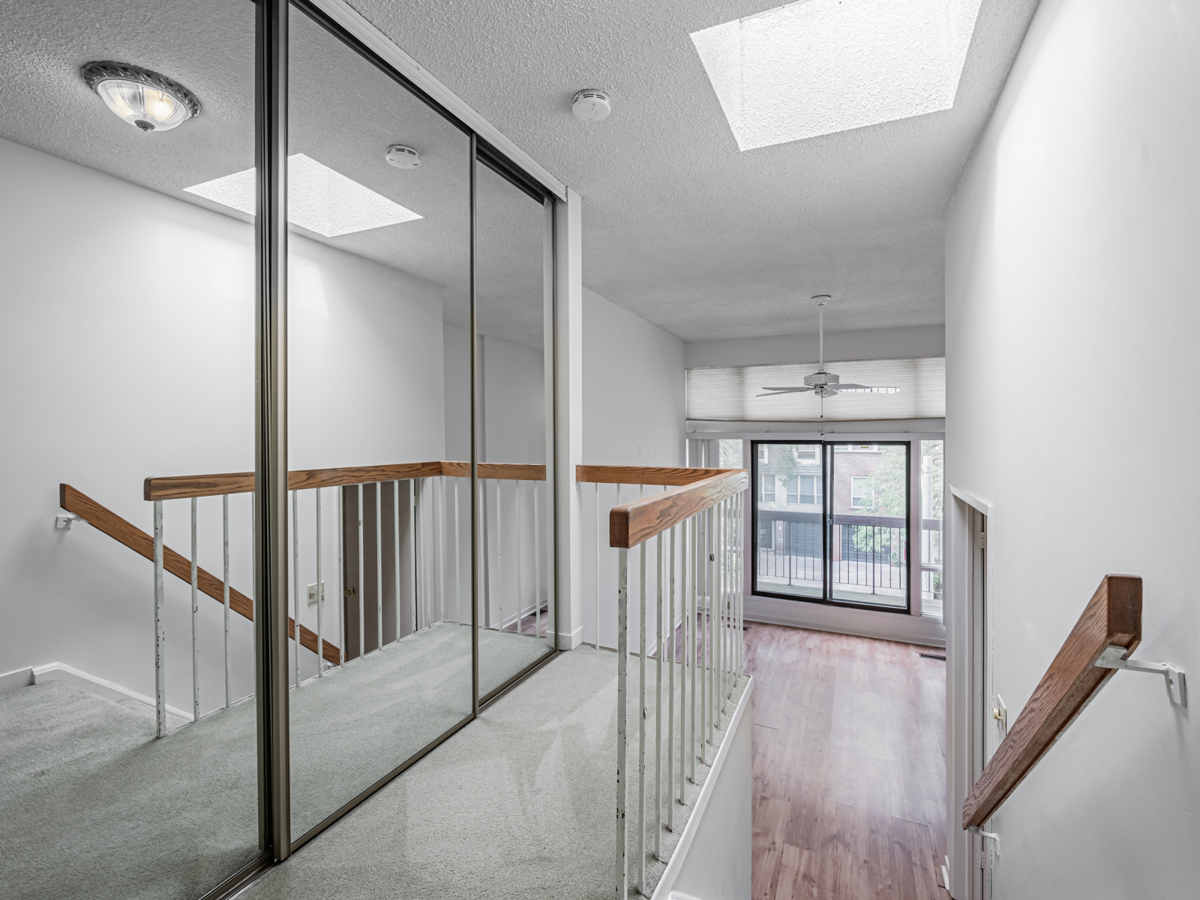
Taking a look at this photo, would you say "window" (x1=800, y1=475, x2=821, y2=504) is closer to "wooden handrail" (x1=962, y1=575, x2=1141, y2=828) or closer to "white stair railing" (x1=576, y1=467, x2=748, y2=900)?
"white stair railing" (x1=576, y1=467, x2=748, y2=900)

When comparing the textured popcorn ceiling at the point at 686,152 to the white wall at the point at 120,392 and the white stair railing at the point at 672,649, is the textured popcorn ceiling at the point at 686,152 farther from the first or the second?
the white stair railing at the point at 672,649

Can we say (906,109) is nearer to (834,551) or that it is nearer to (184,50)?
(184,50)

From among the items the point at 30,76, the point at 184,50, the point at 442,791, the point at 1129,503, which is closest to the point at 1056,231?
the point at 1129,503

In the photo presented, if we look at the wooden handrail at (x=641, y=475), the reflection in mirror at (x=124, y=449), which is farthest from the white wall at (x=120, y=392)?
the wooden handrail at (x=641, y=475)

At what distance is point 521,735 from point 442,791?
1.25 feet

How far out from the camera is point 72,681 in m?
1.09

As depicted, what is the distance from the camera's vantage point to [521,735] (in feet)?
6.91

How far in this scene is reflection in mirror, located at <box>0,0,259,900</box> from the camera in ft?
3.34

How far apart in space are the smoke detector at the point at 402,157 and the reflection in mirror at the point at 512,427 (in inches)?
13.1

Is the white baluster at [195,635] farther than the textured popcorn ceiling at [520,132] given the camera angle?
Yes

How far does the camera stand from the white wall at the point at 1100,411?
875 millimetres

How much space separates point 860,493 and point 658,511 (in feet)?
19.5

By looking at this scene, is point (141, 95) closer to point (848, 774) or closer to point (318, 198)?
point (318, 198)

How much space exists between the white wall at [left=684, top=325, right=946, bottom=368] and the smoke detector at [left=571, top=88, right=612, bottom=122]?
4933mm
